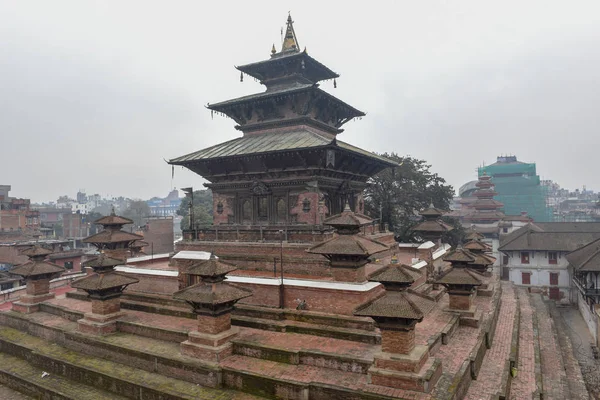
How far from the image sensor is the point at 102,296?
14031 mm

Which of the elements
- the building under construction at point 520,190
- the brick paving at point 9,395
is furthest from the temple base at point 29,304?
the building under construction at point 520,190

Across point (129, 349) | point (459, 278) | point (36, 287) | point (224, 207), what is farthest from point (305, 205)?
point (36, 287)

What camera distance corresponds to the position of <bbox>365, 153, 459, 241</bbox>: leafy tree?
32.6 m

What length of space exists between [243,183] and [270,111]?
4.43 meters

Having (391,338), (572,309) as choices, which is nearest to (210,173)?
(391,338)

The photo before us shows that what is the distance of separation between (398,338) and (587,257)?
26697 mm

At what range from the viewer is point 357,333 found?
36.7 feet

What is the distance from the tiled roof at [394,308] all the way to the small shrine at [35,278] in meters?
15.7

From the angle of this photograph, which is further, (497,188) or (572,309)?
(497,188)

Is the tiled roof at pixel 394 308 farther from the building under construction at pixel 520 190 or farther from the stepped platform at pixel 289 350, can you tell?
the building under construction at pixel 520 190

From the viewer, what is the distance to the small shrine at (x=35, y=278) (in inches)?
682

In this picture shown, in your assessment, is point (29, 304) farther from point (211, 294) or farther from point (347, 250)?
point (347, 250)

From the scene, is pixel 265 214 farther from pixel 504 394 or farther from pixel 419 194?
pixel 419 194

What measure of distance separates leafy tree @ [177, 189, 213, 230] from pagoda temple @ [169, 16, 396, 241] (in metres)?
31.3
